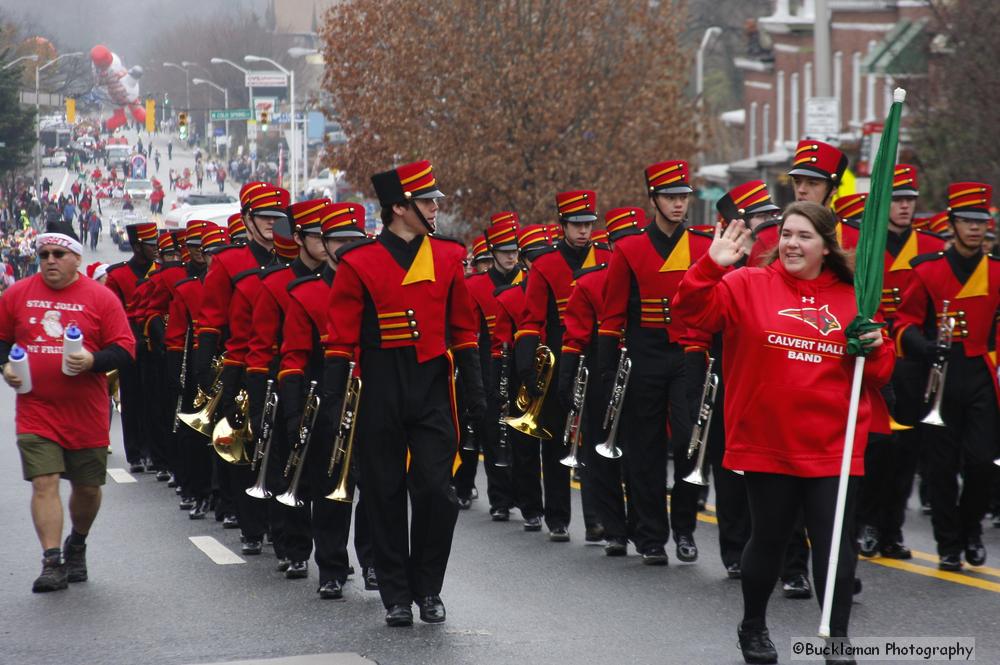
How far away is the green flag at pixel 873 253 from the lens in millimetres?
6910

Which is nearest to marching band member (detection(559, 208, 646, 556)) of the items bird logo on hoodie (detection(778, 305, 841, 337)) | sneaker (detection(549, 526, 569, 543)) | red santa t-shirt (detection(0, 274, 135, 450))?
sneaker (detection(549, 526, 569, 543))

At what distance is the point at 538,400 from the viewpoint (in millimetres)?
11969

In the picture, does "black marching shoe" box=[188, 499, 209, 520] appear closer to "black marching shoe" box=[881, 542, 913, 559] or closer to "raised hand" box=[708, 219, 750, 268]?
"black marching shoe" box=[881, 542, 913, 559]

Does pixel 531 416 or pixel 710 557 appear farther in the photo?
pixel 531 416

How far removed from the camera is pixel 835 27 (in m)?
39.2

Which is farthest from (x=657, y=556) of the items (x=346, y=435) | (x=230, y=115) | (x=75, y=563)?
(x=230, y=115)

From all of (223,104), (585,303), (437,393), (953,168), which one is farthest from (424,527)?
(223,104)

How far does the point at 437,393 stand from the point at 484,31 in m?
26.0

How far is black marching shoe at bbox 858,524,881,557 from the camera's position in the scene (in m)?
10.4

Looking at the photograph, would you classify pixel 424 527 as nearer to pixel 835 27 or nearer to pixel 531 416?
pixel 531 416

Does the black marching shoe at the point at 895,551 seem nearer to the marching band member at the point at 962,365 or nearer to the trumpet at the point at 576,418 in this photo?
the marching band member at the point at 962,365

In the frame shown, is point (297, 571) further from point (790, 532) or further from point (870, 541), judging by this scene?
point (790, 532)

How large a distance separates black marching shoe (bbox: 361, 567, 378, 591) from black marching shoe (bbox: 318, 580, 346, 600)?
145 millimetres

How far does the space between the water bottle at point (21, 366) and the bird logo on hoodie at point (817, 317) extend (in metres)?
4.51
